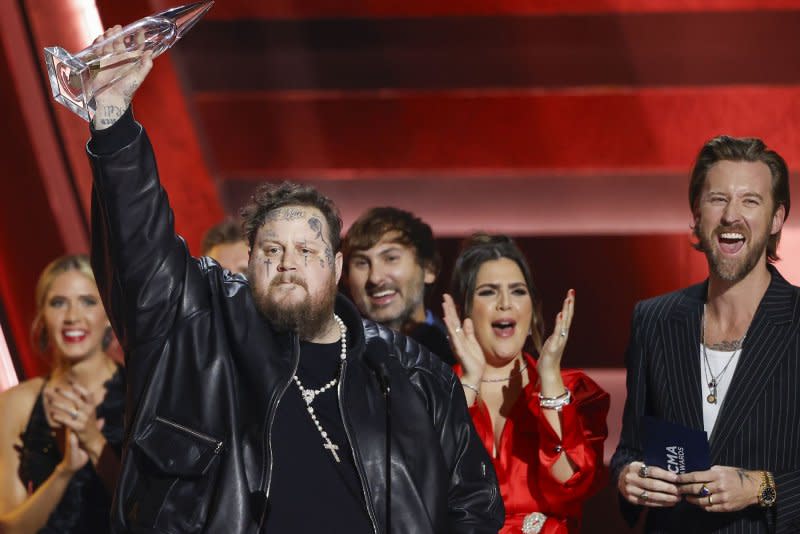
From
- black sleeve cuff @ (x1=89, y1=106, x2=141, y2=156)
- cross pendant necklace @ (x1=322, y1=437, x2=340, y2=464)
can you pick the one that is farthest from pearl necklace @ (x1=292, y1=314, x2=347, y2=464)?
black sleeve cuff @ (x1=89, y1=106, x2=141, y2=156)

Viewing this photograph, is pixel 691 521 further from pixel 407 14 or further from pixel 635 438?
pixel 407 14

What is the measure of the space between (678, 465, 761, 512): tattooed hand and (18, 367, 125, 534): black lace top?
73.4 inches

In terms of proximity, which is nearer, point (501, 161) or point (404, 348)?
point (404, 348)

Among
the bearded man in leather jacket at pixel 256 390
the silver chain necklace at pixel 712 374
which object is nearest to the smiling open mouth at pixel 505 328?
the silver chain necklace at pixel 712 374

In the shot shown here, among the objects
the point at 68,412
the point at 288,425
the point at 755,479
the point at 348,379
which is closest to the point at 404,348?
the point at 348,379

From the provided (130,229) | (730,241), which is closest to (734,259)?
(730,241)

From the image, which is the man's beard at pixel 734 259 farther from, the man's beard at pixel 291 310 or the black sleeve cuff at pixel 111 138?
the black sleeve cuff at pixel 111 138

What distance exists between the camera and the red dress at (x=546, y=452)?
3.30 meters

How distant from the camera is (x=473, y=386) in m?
3.49

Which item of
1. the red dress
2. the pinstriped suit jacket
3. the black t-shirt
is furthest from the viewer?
the red dress

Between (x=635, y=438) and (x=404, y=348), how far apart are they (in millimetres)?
763

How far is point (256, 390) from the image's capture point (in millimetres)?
2545

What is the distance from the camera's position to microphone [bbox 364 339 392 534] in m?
2.54

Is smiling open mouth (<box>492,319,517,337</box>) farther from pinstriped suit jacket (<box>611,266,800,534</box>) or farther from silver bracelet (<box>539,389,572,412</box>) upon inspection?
pinstriped suit jacket (<box>611,266,800,534</box>)
